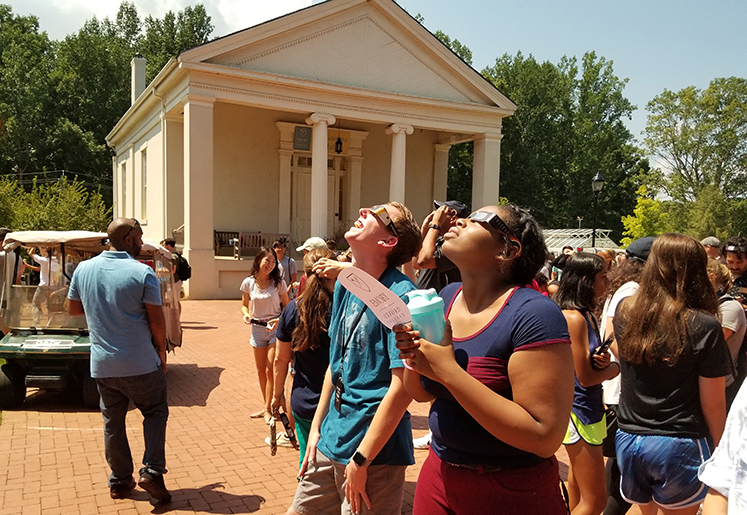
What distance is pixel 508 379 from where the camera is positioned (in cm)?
188

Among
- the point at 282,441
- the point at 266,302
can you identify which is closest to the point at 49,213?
the point at 266,302

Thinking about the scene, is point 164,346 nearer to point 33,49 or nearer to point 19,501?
point 19,501

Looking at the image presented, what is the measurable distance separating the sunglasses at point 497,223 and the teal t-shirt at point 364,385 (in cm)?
63

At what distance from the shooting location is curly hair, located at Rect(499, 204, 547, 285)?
2.07m

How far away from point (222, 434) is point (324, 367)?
3.05 meters

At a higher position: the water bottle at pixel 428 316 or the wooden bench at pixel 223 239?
the water bottle at pixel 428 316

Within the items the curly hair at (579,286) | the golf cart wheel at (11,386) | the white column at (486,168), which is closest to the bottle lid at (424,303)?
the curly hair at (579,286)

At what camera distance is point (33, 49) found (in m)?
48.2

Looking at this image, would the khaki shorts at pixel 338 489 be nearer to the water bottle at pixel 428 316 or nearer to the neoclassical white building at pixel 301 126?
the water bottle at pixel 428 316

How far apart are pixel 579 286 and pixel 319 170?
56.7ft

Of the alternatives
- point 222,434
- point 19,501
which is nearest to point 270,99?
point 222,434

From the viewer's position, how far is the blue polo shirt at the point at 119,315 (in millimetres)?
4324

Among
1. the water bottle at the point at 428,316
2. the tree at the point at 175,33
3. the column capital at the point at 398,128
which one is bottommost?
the water bottle at the point at 428,316

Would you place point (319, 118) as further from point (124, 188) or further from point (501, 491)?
point (501, 491)
